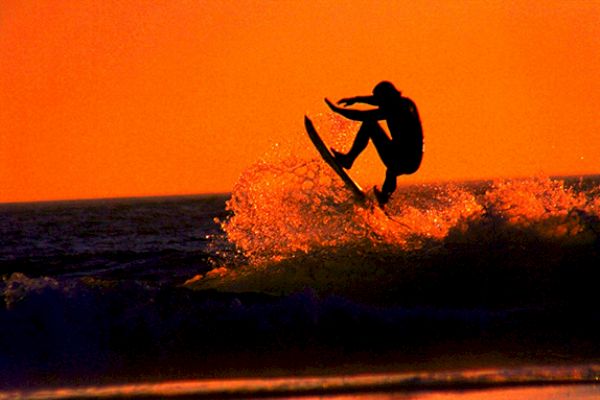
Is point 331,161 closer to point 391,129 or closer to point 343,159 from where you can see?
point 343,159

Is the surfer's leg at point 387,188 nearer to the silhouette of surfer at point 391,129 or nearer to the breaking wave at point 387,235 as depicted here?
the silhouette of surfer at point 391,129

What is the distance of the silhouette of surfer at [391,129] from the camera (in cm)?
1237

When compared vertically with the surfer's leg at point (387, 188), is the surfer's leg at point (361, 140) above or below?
above

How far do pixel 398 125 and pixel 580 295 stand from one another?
3.29 metres

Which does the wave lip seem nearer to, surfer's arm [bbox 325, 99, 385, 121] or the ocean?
the ocean

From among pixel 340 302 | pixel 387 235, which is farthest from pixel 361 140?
pixel 340 302

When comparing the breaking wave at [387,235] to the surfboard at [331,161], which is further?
the surfboard at [331,161]

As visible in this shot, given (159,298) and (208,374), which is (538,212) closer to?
(159,298)

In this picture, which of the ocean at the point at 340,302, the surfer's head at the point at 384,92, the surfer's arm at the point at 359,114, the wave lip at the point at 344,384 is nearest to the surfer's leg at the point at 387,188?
the ocean at the point at 340,302

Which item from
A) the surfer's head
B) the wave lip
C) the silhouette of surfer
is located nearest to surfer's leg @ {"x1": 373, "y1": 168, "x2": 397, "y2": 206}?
the silhouette of surfer

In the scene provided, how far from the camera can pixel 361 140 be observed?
12.7 meters

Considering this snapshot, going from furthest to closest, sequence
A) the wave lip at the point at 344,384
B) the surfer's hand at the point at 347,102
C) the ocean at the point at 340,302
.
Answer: the surfer's hand at the point at 347,102, the ocean at the point at 340,302, the wave lip at the point at 344,384

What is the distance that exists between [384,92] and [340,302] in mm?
3477

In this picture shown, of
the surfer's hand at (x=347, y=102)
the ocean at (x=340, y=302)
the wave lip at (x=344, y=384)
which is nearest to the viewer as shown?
the wave lip at (x=344, y=384)
